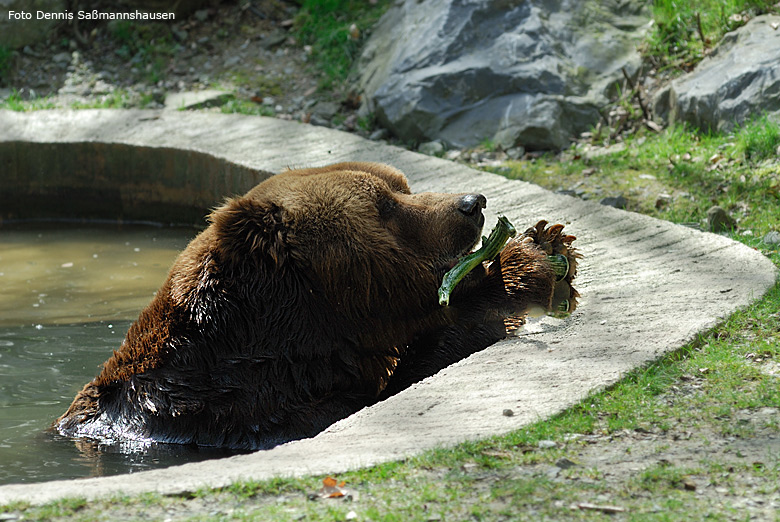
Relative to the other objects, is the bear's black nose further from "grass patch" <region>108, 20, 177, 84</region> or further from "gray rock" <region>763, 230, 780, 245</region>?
"grass patch" <region>108, 20, 177, 84</region>

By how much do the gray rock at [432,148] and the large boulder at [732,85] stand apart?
6.68 feet

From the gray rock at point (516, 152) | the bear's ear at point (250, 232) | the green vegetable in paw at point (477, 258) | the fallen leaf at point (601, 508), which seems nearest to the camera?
the fallen leaf at point (601, 508)

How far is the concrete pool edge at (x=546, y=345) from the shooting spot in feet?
10.3

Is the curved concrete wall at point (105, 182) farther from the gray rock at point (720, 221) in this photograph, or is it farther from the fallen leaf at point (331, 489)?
the fallen leaf at point (331, 489)

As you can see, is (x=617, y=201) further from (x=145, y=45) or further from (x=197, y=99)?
(x=145, y=45)

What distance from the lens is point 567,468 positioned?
3.05 metres

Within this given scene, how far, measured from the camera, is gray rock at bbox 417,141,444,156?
8945mm

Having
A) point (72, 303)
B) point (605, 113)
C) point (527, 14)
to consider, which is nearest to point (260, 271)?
point (72, 303)

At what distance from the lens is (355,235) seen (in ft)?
14.2

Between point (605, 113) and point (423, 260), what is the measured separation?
507 cm

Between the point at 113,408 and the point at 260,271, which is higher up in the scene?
the point at 260,271

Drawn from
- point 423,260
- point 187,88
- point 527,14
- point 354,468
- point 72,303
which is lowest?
point 72,303

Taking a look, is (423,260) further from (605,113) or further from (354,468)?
(605,113)

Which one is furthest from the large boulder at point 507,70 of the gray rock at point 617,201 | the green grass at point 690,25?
the gray rock at point 617,201
